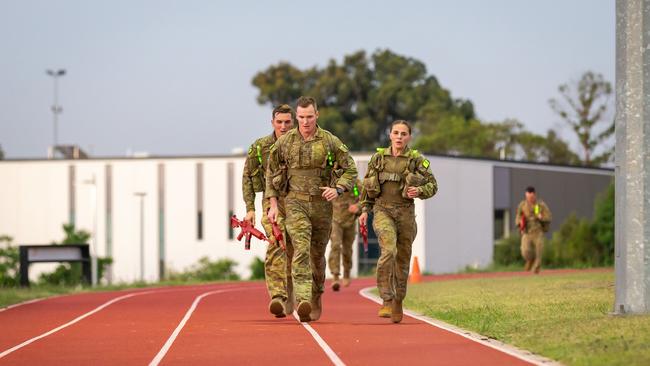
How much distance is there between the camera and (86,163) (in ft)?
247

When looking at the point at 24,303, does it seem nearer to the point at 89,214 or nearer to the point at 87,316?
the point at 87,316

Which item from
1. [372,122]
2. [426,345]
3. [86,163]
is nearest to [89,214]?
[86,163]

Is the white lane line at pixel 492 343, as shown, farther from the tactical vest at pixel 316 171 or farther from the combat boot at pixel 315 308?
the tactical vest at pixel 316 171

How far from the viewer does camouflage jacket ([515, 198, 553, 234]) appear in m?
36.3

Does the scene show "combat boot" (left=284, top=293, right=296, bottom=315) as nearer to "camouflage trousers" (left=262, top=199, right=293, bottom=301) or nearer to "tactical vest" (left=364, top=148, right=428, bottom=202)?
"camouflage trousers" (left=262, top=199, right=293, bottom=301)

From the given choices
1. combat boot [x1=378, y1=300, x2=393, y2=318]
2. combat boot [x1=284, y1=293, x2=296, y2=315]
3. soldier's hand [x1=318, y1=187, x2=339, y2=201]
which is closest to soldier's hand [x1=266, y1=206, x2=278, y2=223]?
soldier's hand [x1=318, y1=187, x2=339, y2=201]

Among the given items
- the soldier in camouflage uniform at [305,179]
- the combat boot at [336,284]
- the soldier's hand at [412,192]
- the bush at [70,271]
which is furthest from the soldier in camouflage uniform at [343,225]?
the bush at [70,271]

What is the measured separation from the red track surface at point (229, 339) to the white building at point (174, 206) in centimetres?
4971

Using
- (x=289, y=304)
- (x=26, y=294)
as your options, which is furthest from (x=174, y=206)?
(x=289, y=304)

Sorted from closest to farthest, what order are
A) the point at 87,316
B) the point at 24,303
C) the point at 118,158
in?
the point at 87,316 < the point at 24,303 < the point at 118,158

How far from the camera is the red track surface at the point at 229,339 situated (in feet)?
42.3

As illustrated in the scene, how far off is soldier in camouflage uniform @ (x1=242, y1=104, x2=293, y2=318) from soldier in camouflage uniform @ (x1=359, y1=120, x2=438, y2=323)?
1.08 metres

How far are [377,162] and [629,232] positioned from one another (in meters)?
3.01

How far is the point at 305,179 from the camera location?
55.4 ft
